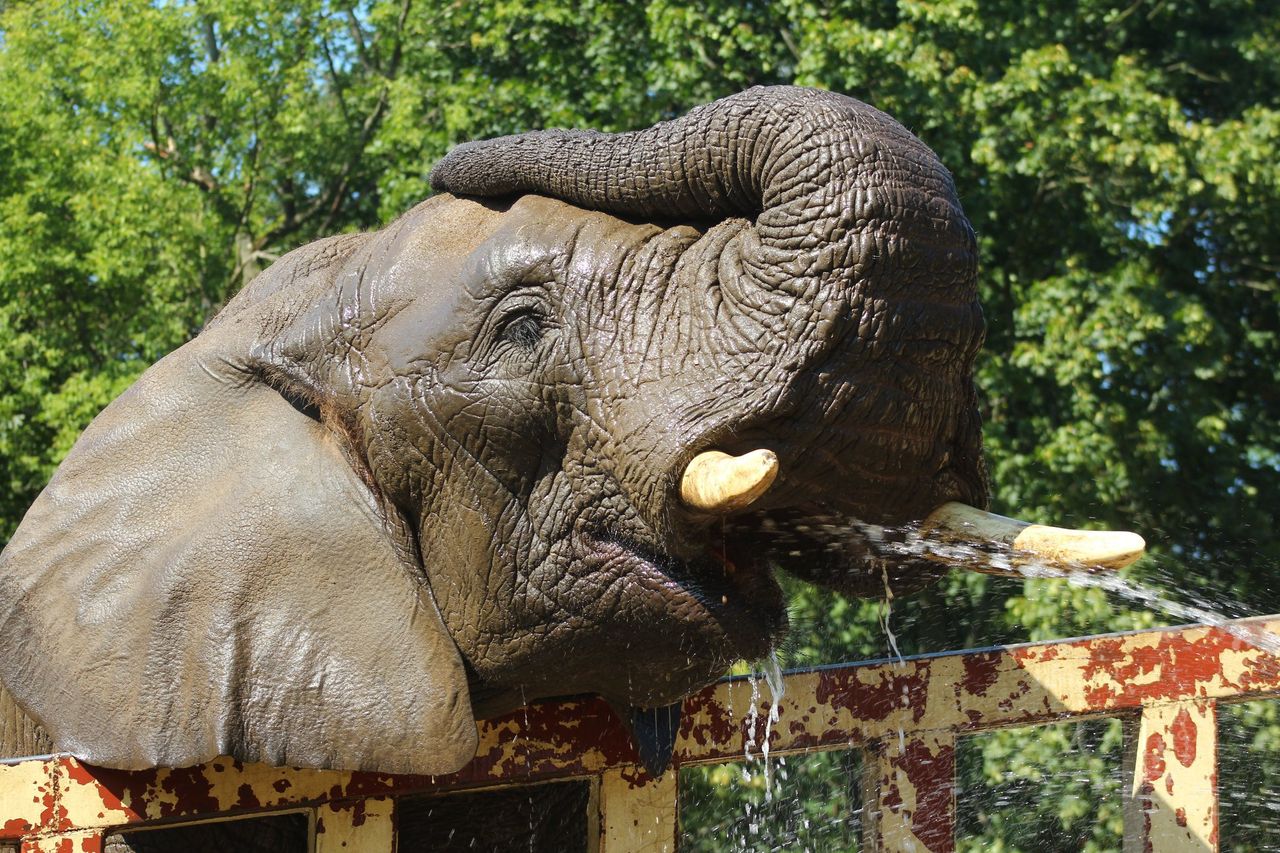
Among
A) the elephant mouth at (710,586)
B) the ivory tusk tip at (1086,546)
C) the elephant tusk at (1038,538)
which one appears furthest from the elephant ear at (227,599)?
the ivory tusk tip at (1086,546)

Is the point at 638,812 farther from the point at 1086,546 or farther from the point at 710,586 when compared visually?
the point at 1086,546

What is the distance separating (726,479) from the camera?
2.30 meters

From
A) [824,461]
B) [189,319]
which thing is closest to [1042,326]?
[189,319]

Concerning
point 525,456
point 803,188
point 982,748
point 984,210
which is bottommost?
point 982,748

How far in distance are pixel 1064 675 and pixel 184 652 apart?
59.8 inches

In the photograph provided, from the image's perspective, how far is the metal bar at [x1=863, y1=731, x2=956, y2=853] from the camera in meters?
2.93

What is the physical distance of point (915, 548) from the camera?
8.68ft

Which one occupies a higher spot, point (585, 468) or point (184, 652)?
point (585, 468)

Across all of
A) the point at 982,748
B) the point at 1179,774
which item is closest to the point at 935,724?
the point at 1179,774

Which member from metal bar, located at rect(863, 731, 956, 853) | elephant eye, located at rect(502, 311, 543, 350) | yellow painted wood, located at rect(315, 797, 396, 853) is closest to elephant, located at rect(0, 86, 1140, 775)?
elephant eye, located at rect(502, 311, 543, 350)

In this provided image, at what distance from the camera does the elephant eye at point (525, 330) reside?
2.68 m

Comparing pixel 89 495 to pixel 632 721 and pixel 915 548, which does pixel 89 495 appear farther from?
pixel 915 548

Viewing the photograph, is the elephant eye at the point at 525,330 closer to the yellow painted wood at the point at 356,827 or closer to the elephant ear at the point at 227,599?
the elephant ear at the point at 227,599

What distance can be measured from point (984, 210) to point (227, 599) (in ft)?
23.0
